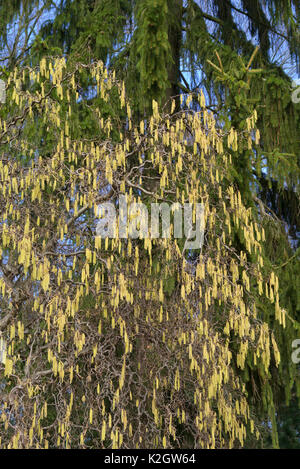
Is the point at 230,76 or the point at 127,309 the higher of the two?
the point at 230,76

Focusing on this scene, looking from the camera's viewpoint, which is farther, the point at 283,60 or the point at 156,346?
the point at 283,60

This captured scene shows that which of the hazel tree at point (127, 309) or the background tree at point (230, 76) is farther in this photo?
the background tree at point (230, 76)

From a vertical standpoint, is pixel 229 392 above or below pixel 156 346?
below

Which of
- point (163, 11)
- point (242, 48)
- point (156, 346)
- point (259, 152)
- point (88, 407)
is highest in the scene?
point (242, 48)

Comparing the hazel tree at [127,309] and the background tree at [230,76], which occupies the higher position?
the background tree at [230,76]

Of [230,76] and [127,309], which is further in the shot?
[230,76]

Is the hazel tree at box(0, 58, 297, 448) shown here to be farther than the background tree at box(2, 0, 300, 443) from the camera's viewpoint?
No

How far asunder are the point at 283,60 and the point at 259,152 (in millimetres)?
2511

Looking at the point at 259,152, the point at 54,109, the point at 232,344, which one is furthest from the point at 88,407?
the point at 259,152

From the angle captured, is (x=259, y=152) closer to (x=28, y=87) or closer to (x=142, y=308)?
(x=142, y=308)

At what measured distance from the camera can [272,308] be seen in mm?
5750

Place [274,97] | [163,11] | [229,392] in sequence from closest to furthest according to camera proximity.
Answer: [229,392] → [163,11] → [274,97]

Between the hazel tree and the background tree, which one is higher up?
the background tree

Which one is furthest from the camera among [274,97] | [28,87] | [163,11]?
[28,87]
